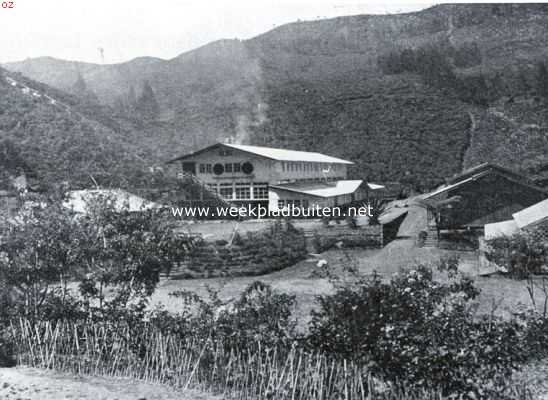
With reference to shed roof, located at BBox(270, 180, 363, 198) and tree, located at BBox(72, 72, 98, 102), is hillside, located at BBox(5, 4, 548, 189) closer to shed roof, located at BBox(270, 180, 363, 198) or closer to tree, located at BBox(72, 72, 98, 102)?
tree, located at BBox(72, 72, 98, 102)

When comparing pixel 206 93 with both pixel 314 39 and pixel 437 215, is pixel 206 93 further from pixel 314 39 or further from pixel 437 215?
pixel 437 215

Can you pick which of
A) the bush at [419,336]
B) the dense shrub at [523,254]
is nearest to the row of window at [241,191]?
the dense shrub at [523,254]

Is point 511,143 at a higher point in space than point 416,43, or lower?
lower

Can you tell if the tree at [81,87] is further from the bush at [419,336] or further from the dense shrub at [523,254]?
the bush at [419,336]

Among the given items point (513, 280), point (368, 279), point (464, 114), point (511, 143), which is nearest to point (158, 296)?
point (368, 279)

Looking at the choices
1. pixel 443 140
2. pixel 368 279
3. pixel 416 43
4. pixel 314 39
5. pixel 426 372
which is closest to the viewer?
pixel 426 372

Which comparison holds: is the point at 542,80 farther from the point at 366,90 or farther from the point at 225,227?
the point at 366,90

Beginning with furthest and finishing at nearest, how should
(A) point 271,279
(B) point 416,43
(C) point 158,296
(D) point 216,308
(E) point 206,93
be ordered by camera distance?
(E) point 206,93 → (B) point 416,43 → (C) point 158,296 → (A) point 271,279 → (D) point 216,308
